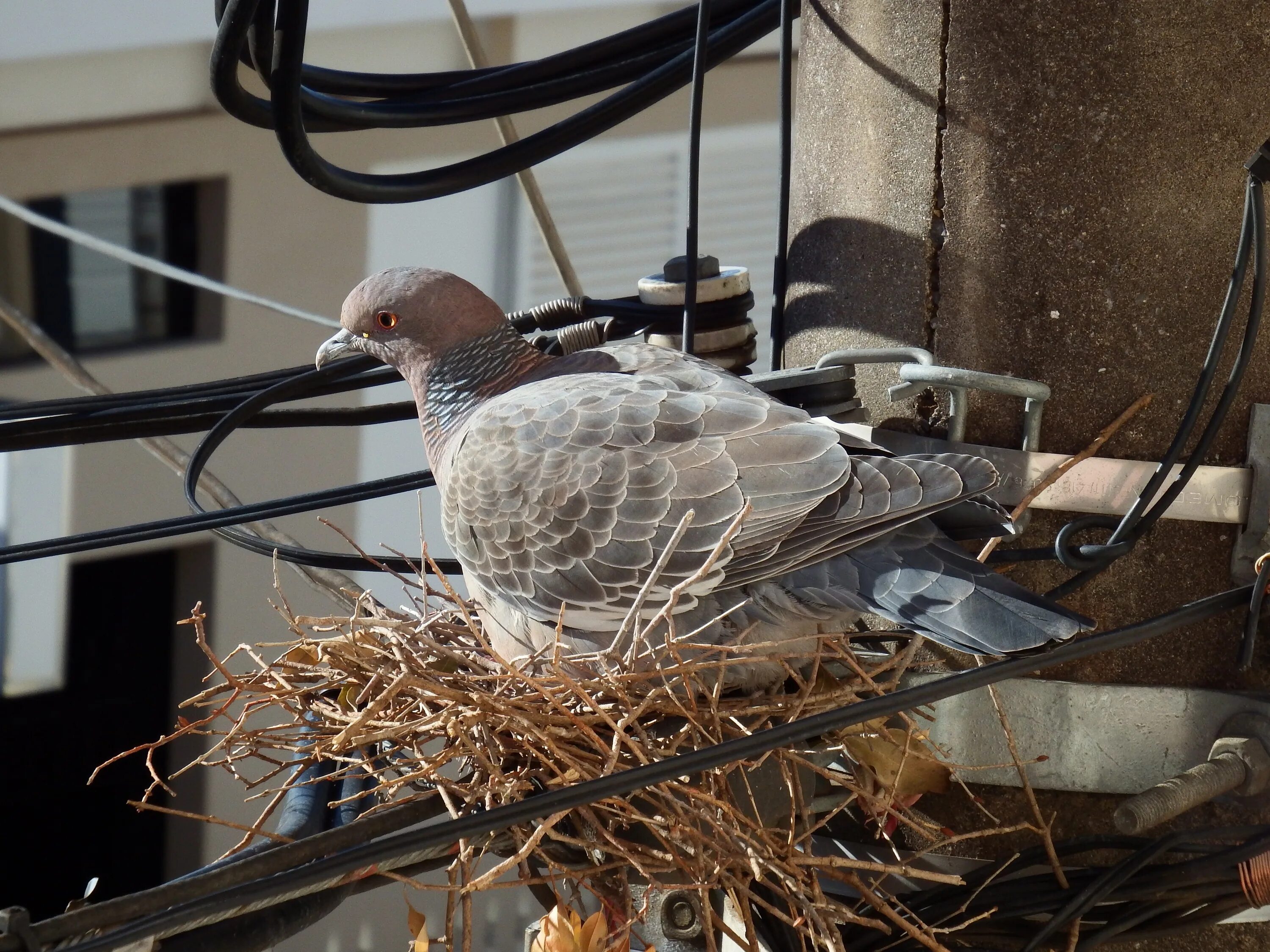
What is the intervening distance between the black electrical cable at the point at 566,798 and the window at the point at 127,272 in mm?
4773

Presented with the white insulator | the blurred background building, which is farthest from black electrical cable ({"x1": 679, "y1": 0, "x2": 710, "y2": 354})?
the blurred background building

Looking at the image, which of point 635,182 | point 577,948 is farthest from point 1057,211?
point 635,182

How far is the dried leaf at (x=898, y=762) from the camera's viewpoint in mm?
1728

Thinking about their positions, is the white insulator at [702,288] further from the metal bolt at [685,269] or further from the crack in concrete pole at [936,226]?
the crack in concrete pole at [936,226]

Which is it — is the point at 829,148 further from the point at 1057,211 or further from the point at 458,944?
the point at 458,944

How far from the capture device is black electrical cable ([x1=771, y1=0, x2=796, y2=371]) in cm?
212

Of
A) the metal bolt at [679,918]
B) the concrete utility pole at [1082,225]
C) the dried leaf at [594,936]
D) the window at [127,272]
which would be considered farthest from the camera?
the window at [127,272]

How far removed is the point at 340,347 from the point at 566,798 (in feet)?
3.71

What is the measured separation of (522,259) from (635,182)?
748 mm

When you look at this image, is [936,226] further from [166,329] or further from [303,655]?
[166,329]

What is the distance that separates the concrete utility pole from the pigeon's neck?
1.74ft

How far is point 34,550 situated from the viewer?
2066 millimetres

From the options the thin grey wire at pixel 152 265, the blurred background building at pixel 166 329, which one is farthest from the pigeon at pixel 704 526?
the blurred background building at pixel 166 329

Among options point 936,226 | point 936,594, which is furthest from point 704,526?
point 936,226
